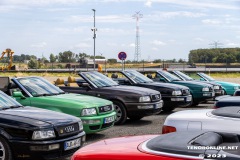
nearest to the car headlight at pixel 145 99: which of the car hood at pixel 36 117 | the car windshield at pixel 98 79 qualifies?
the car windshield at pixel 98 79

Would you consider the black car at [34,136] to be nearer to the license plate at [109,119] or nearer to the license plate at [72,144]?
the license plate at [72,144]

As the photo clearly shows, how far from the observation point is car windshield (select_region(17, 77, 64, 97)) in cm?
953

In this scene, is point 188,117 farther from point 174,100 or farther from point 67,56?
point 67,56

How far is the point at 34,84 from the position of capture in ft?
32.2

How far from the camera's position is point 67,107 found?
8969mm

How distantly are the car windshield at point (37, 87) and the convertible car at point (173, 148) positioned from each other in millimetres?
6185

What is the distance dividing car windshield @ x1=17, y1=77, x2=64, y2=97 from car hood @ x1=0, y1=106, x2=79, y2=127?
2095 millimetres

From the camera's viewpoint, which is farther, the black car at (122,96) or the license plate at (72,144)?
the black car at (122,96)

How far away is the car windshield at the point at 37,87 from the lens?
953 cm

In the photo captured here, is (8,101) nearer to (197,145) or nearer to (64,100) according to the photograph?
(64,100)

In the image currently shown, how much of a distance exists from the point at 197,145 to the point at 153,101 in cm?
898

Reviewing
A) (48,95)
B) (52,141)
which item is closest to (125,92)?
(48,95)

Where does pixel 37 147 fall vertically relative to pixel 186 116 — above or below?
below

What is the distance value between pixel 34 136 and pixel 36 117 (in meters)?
0.45
